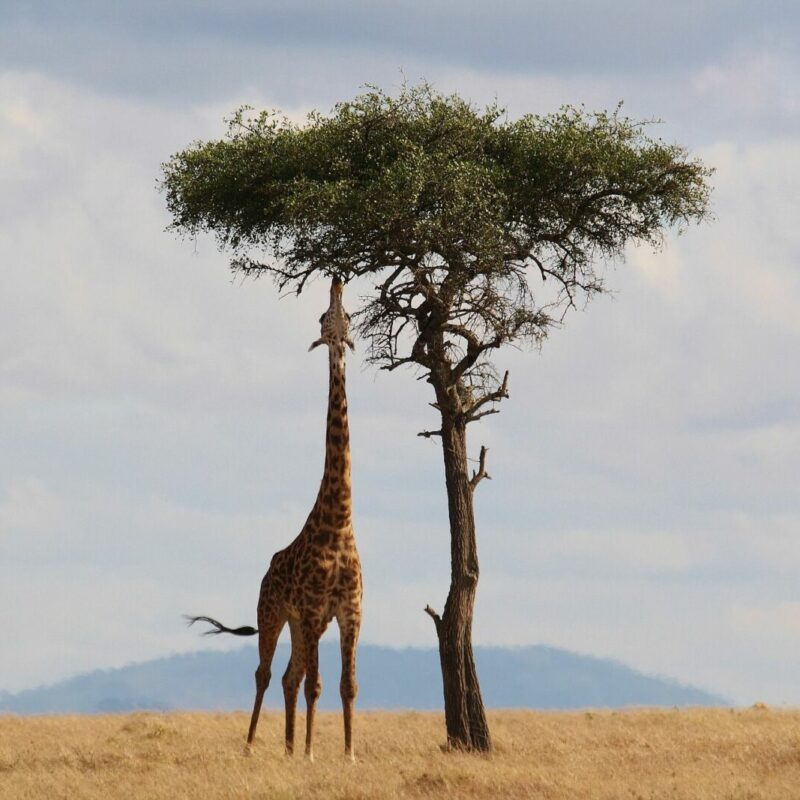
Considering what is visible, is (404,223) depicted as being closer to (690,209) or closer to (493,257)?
(493,257)

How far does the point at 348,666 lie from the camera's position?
21531mm

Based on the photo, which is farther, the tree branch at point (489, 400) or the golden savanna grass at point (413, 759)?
the tree branch at point (489, 400)

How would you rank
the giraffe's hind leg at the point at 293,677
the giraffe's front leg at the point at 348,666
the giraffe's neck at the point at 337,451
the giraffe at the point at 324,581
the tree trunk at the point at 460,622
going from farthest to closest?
1. the tree trunk at the point at 460,622
2. the giraffe's hind leg at the point at 293,677
3. the giraffe's neck at the point at 337,451
4. the giraffe at the point at 324,581
5. the giraffe's front leg at the point at 348,666

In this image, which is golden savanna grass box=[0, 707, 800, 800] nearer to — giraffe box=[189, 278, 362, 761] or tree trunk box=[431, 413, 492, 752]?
tree trunk box=[431, 413, 492, 752]

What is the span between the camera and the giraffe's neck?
22.3 metres

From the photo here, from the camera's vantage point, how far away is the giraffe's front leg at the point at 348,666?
70.7ft

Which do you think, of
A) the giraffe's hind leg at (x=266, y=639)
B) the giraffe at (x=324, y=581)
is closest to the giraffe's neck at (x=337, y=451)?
the giraffe at (x=324, y=581)

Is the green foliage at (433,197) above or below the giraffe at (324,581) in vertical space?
above

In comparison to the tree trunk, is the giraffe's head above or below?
above

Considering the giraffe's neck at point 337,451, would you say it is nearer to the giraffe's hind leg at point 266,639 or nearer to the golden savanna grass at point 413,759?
the giraffe's hind leg at point 266,639

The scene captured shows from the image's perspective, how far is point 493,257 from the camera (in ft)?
82.5

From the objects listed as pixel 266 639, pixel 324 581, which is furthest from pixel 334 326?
pixel 266 639

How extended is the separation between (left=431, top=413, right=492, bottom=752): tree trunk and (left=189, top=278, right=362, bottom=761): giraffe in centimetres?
305

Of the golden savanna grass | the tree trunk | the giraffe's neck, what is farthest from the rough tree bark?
the giraffe's neck
